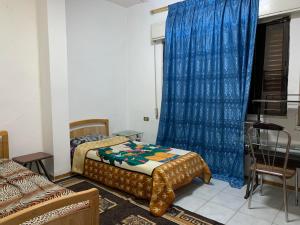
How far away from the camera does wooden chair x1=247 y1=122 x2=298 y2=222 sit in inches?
92.0

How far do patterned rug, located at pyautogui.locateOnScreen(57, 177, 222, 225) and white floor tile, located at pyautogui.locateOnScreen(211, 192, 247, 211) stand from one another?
43 centimetres

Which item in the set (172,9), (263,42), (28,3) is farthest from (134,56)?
(263,42)

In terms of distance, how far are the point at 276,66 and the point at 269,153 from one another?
1.19 meters

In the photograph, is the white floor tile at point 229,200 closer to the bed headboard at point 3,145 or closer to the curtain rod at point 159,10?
the bed headboard at point 3,145

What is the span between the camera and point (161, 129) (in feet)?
13.3

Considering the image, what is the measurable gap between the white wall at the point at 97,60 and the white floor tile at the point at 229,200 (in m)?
2.45

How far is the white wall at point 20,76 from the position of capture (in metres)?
3.06

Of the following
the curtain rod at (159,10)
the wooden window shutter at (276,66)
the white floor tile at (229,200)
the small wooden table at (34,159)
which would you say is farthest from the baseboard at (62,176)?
the curtain rod at (159,10)

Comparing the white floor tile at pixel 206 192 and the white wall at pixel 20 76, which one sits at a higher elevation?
the white wall at pixel 20 76

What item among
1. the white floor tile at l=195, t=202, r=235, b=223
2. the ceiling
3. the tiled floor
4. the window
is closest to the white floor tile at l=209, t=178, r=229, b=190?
the tiled floor

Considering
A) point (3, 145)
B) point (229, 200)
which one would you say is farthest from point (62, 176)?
point (229, 200)

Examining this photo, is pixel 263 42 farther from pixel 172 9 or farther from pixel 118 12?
pixel 118 12

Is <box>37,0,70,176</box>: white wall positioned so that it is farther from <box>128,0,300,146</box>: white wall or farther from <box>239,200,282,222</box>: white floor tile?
<box>239,200,282,222</box>: white floor tile

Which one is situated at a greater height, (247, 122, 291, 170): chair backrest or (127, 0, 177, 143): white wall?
(127, 0, 177, 143): white wall
